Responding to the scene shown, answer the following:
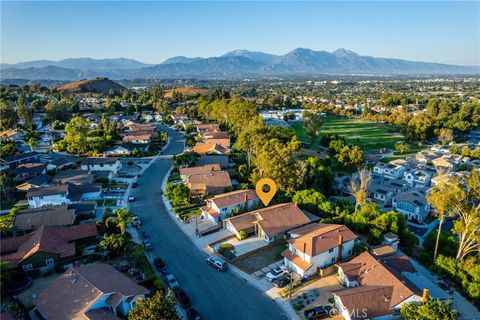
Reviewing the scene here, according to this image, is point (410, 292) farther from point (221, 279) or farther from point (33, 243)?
point (33, 243)

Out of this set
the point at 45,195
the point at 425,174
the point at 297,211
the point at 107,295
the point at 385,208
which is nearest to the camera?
the point at 107,295

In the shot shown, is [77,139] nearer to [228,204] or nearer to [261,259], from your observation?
[228,204]

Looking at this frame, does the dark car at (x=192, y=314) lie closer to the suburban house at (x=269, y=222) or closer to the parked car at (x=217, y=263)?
the parked car at (x=217, y=263)

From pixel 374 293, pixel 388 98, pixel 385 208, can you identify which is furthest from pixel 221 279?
pixel 388 98

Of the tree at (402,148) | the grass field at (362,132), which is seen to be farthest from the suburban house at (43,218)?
the tree at (402,148)

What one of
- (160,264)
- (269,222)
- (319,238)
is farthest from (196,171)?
(319,238)

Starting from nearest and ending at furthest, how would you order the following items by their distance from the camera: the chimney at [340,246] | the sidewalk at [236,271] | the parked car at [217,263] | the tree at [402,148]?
1. the sidewalk at [236,271]
2. the parked car at [217,263]
3. the chimney at [340,246]
4. the tree at [402,148]
